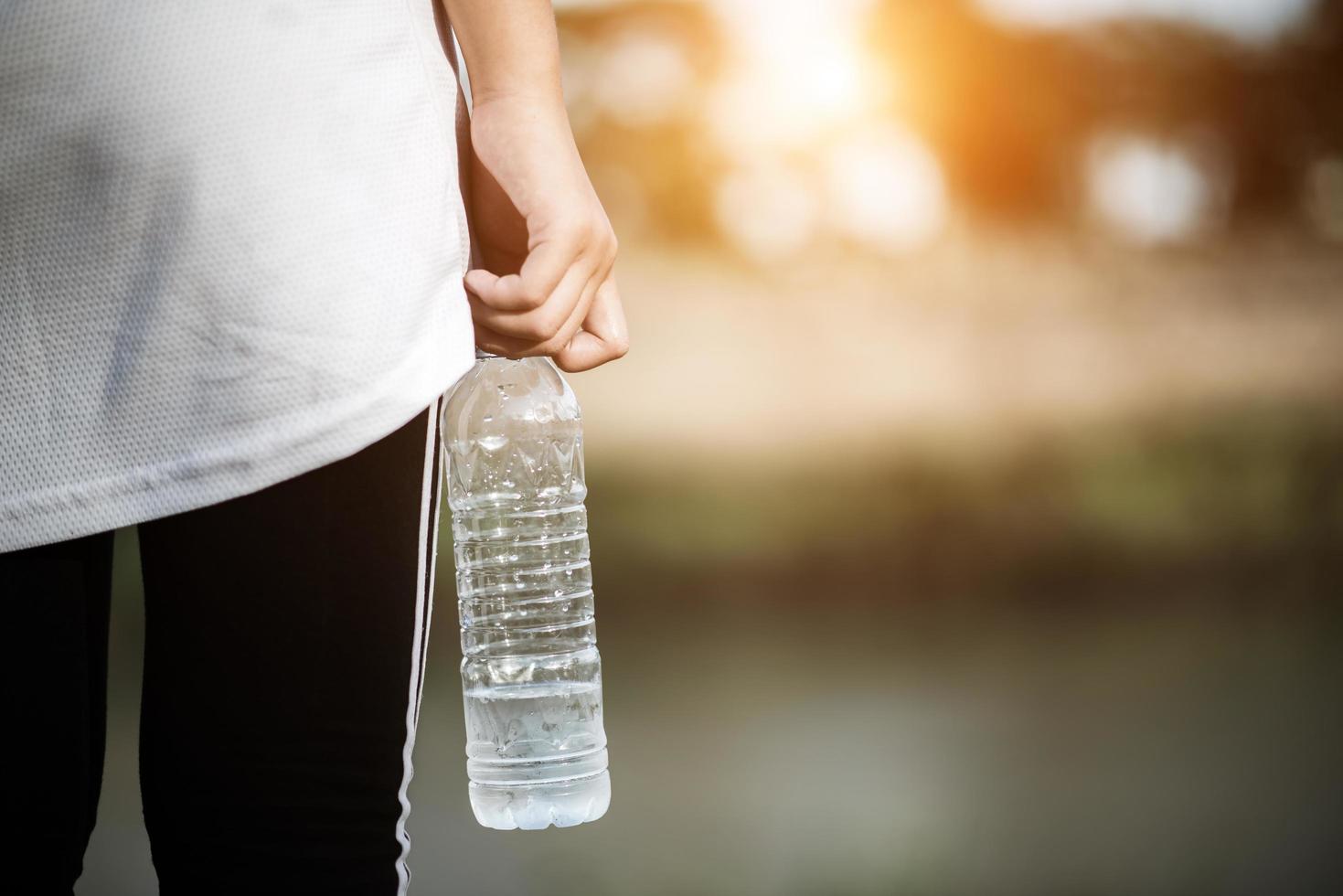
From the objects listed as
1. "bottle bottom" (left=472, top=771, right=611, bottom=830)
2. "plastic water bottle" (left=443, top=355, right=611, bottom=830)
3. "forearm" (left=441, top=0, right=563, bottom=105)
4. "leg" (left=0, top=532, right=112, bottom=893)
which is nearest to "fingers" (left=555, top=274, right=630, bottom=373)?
"forearm" (left=441, top=0, right=563, bottom=105)

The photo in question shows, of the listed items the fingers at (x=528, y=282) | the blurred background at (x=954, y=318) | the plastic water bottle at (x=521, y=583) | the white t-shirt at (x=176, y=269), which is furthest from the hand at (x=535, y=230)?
the blurred background at (x=954, y=318)

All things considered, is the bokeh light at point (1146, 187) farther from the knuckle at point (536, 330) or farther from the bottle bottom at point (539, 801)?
the knuckle at point (536, 330)

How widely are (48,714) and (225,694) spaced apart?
9 centimetres

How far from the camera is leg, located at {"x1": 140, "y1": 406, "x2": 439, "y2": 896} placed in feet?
2.12

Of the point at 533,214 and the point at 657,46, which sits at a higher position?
the point at 657,46

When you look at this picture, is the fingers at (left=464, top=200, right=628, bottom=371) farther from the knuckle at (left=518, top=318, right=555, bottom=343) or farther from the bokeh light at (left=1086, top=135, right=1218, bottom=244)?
the bokeh light at (left=1086, top=135, right=1218, bottom=244)

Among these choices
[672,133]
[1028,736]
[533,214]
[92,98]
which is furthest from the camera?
[672,133]

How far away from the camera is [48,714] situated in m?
0.64

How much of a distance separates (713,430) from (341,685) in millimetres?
6929

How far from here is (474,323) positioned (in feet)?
2.62

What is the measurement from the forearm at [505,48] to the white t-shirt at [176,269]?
0.58 ft

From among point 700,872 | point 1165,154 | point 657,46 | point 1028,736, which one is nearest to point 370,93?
point 700,872

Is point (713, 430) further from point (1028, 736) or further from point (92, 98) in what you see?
point (92, 98)

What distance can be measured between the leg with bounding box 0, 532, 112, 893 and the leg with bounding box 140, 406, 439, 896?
3 centimetres
